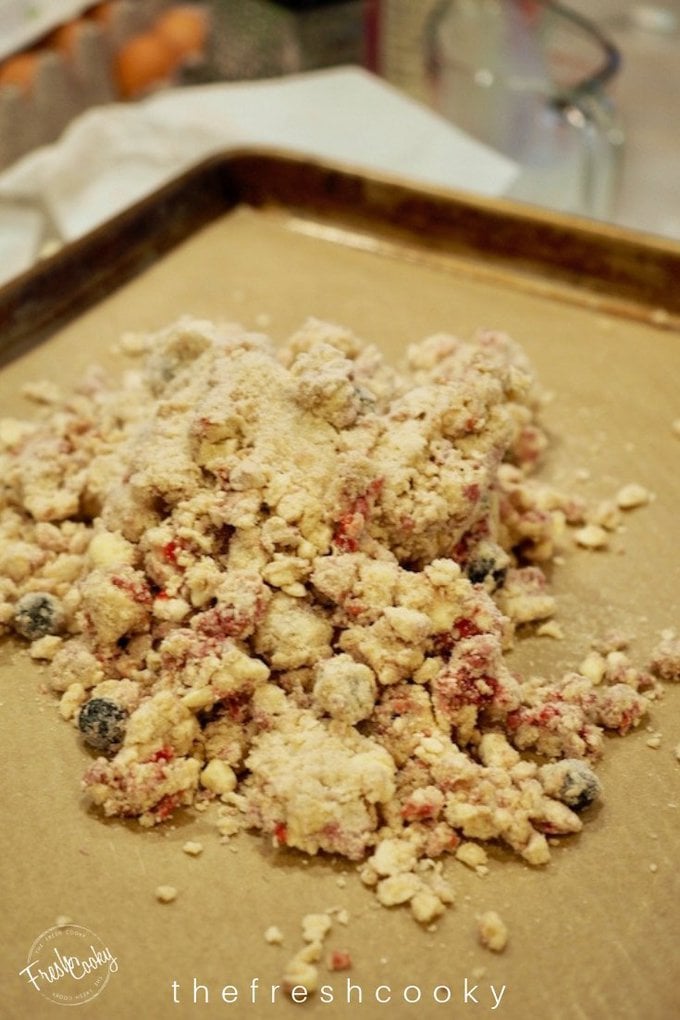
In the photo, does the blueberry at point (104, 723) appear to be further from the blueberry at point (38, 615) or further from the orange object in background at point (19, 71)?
the orange object in background at point (19, 71)

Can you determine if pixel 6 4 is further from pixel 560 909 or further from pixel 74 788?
pixel 560 909

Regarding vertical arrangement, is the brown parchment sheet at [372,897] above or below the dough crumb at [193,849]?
below

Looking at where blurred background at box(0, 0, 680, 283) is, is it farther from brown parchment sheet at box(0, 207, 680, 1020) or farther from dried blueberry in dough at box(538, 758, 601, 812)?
dried blueberry in dough at box(538, 758, 601, 812)

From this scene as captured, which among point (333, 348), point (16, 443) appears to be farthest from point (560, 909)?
point (16, 443)

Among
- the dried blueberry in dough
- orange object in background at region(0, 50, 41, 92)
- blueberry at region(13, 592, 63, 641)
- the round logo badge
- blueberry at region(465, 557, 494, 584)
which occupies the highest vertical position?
orange object in background at region(0, 50, 41, 92)

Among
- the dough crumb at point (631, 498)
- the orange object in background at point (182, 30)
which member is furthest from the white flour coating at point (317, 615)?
the orange object in background at point (182, 30)

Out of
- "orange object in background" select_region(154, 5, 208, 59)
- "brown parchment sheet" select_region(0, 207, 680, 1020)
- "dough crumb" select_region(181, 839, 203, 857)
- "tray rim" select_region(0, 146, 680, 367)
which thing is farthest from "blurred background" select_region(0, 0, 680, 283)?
"dough crumb" select_region(181, 839, 203, 857)

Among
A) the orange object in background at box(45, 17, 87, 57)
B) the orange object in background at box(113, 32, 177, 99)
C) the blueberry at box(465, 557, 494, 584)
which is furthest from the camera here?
the orange object in background at box(113, 32, 177, 99)
